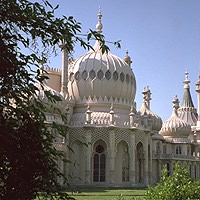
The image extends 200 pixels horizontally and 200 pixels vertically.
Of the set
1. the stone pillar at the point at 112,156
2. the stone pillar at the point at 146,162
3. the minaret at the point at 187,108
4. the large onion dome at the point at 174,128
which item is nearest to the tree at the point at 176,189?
the stone pillar at the point at 112,156

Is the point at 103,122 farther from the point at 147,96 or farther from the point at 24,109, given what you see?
the point at 24,109

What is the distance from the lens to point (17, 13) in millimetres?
4723

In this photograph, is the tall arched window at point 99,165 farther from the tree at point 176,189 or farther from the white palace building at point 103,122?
the tree at point 176,189

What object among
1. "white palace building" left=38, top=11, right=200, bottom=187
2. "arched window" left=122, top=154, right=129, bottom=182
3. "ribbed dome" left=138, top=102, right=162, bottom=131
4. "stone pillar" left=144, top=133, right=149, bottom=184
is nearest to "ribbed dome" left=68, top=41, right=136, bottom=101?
"white palace building" left=38, top=11, right=200, bottom=187

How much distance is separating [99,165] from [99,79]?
7.88m

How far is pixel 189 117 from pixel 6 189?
6936cm

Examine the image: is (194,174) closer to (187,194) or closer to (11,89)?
(187,194)

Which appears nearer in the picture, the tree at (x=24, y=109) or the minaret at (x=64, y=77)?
the tree at (x=24, y=109)

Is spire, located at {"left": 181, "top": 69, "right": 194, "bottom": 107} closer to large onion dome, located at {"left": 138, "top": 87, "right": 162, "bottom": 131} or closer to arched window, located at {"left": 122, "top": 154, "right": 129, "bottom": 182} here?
large onion dome, located at {"left": 138, "top": 87, "right": 162, "bottom": 131}

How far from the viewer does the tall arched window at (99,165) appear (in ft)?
121

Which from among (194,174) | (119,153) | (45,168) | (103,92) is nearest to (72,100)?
(103,92)

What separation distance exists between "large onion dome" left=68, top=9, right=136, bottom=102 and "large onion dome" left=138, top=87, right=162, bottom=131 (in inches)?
298

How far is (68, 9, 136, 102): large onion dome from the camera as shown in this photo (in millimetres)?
39500

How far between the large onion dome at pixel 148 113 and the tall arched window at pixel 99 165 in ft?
35.7
